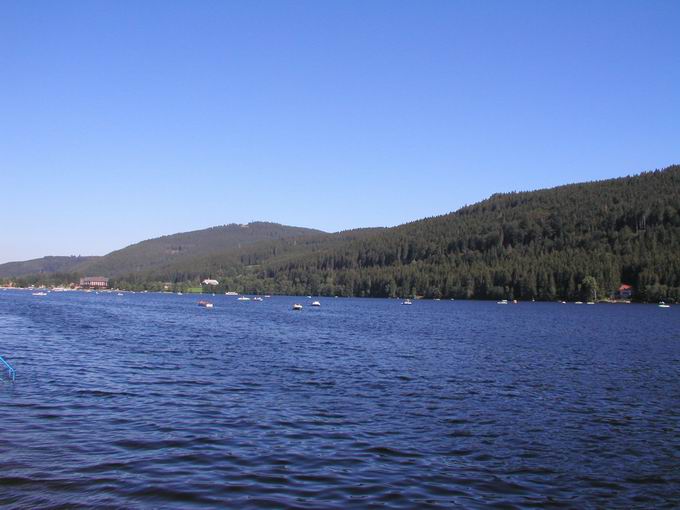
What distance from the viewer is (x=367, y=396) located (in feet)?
108

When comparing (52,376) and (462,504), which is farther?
(52,376)

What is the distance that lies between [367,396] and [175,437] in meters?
12.4

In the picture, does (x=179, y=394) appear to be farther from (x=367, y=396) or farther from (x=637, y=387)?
(x=637, y=387)

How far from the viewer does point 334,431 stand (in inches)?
979

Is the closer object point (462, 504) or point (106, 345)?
point (462, 504)

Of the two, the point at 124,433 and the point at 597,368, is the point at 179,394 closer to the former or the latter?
the point at 124,433

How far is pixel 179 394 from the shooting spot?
32.2m

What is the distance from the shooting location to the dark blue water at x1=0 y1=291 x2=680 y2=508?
1808 centimetres

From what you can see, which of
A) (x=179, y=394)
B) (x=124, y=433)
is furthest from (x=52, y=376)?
(x=124, y=433)

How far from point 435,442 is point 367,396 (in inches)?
369

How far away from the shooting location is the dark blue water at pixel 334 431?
712 inches

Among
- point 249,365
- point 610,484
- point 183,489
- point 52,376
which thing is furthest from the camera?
point 249,365

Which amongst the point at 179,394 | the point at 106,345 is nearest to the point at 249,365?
the point at 179,394

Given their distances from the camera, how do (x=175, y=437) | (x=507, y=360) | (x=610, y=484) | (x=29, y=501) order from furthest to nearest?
1. (x=507, y=360)
2. (x=175, y=437)
3. (x=610, y=484)
4. (x=29, y=501)
